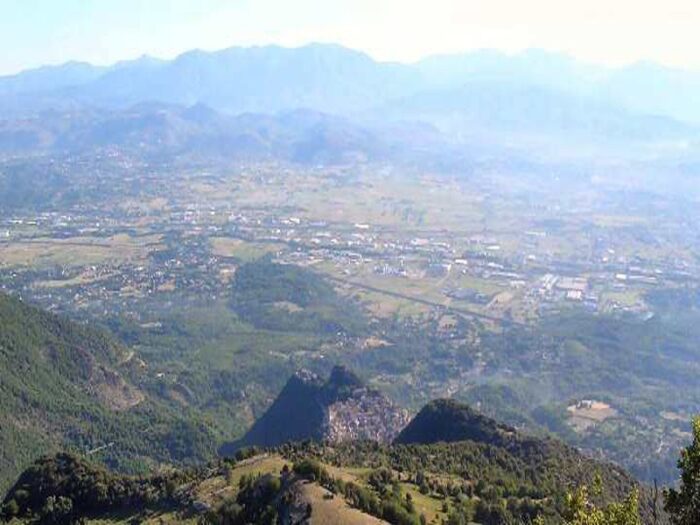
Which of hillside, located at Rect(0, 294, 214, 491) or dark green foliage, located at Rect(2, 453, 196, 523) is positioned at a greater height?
dark green foliage, located at Rect(2, 453, 196, 523)

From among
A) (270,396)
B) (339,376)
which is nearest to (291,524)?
(339,376)

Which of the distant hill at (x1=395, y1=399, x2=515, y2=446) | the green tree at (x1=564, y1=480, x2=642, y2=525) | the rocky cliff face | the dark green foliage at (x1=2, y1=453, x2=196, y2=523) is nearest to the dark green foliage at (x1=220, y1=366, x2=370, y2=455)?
the rocky cliff face

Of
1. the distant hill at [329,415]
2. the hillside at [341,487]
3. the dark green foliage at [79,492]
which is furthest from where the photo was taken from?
the distant hill at [329,415]

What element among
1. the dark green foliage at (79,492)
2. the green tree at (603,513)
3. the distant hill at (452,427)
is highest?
the green tree at (603,513)

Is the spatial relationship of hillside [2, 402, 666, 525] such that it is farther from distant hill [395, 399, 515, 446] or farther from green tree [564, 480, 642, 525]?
green tree [564, 480, 642, 525]

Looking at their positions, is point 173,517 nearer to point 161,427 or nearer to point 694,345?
point 161,427

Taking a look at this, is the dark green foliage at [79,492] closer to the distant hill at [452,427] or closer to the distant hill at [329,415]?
the distant hill at [452,427]

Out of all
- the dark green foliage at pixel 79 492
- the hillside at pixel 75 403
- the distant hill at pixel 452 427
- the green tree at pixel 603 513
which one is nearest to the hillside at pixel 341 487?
the dark green foliage at pixel 79 492
